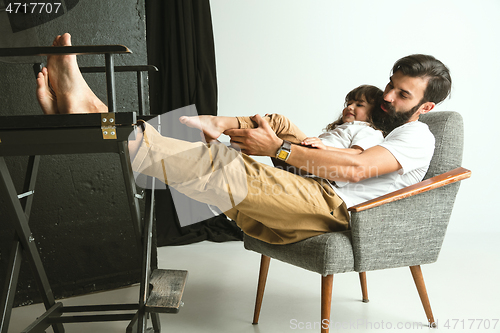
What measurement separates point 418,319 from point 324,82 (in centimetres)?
224

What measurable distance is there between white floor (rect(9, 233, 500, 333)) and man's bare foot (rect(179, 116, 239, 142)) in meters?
0.84

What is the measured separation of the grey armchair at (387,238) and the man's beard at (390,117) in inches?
10.3

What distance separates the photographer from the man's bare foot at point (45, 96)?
127cm

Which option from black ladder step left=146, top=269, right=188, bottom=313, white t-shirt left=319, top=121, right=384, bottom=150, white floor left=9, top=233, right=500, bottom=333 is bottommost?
white floor left=9, top=233, right=500, bottom=333

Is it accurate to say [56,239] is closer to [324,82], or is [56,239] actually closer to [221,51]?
[221,51]

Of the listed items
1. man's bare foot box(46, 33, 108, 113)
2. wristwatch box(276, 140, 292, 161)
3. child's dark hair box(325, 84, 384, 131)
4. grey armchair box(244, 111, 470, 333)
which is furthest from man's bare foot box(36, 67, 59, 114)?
child's dark hair box(325, 84, 384, 131)

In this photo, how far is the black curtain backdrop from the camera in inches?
123

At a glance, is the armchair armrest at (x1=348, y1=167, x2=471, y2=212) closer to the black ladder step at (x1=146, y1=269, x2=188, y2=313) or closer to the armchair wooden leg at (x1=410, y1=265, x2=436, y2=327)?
the armchair wooden leg at (x1=410, y1=265, x2=436, y2=327)

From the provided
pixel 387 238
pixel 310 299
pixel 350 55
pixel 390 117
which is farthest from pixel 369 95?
pixel 350 55

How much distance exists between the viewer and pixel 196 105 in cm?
321

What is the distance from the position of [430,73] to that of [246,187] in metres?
1.02

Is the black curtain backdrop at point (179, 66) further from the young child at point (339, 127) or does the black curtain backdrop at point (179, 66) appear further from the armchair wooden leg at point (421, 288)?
the armchair wooden leg at point (421, 288)

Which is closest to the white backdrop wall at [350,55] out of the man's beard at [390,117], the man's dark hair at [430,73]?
the man's beard at [390,117]

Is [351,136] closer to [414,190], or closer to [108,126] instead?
[414,190]
